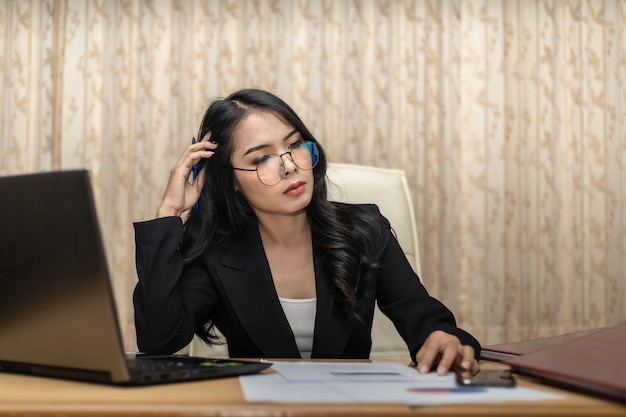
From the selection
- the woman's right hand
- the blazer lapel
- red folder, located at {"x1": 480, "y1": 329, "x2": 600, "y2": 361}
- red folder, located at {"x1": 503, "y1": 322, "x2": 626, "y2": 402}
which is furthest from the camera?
the woman's right hand

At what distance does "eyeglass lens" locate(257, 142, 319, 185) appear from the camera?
1707 mm

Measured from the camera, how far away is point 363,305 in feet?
5.72

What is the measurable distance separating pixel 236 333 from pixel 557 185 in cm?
242

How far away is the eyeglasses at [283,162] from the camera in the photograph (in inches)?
67.2

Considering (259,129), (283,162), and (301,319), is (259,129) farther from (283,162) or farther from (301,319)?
(301,319)

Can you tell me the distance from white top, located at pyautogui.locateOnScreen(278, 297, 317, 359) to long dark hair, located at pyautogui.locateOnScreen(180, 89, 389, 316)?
10cm

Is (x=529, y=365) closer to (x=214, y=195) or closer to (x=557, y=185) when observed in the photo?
(x=214, y=195)

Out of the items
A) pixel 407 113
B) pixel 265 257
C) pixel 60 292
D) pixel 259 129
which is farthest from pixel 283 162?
pixel 407 113

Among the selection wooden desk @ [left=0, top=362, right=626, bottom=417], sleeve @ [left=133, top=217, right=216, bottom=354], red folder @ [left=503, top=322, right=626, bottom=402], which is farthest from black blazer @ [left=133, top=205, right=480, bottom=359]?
wooden desk @ [left=0, top=362, right=626, bottom=417]

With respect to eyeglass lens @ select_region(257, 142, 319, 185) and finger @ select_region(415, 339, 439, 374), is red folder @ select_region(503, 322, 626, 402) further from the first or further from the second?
eyeglass lens @ select_region(257, 142, 319, 185)

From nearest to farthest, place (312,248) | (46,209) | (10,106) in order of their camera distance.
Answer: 1. (46,209)
2. (312,248)
3. (10,106)

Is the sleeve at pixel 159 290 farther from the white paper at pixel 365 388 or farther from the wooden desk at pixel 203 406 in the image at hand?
the wooden desk at pixel 203 406

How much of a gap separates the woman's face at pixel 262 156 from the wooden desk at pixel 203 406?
89 cm

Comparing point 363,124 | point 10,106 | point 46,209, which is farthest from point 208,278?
point 10,106
